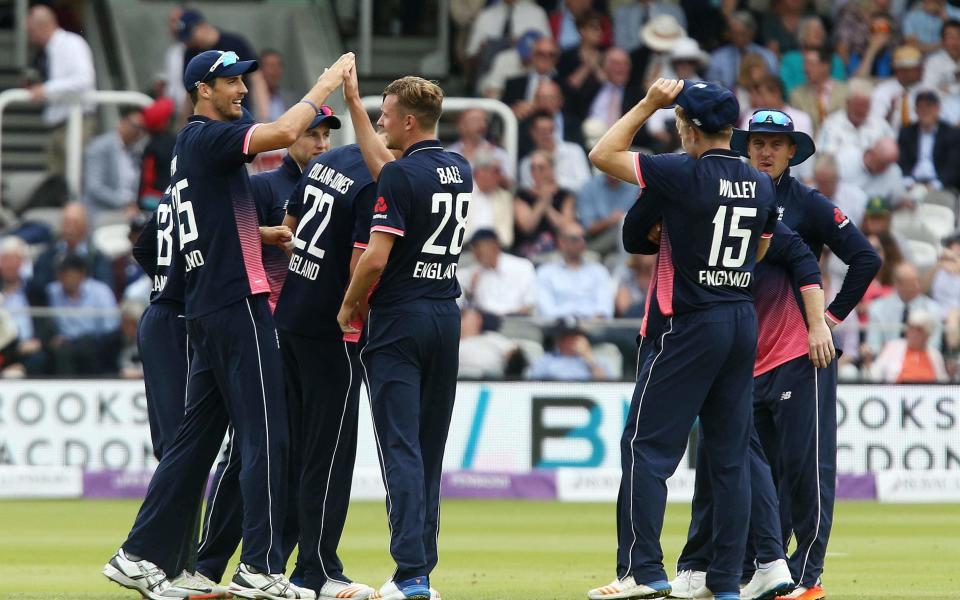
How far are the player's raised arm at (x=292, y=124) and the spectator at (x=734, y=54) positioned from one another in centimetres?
1207

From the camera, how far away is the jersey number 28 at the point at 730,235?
7.46 m

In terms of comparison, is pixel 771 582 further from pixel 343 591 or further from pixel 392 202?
pixel 392 202

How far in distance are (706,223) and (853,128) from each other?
11.7 metres

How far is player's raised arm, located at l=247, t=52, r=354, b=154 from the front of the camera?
7.30 metres

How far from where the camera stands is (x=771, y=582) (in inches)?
309

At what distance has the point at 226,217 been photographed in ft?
25.1

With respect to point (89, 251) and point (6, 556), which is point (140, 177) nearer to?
point (89, 251)

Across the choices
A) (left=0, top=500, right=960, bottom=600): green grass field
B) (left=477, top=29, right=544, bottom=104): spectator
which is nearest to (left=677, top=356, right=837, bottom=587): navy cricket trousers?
(left=0, top=500, right=960, bottom=600): green grass field

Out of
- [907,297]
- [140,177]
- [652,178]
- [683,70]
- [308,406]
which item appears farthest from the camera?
[683,70]

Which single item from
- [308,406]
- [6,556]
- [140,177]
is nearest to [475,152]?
[140,177]

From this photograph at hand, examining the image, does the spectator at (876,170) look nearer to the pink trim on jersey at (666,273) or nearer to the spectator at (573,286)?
the spectator at (573,286)

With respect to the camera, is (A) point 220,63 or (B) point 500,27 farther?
(B) point 500,27

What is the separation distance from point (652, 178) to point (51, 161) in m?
11.8

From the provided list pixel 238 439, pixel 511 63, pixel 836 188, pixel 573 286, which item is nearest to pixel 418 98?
pixel 238 439
